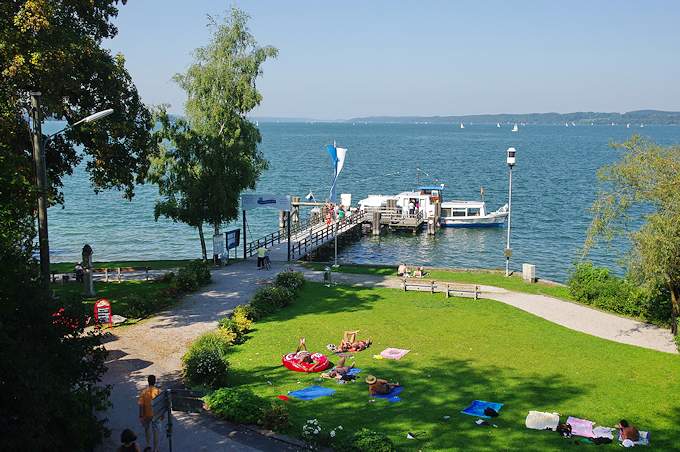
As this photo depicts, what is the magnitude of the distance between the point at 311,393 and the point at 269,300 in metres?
10.1

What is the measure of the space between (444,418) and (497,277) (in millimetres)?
19614

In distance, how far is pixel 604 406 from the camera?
17031 millimetres

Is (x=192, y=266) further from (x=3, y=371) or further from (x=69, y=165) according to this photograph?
(x=3, y=371)

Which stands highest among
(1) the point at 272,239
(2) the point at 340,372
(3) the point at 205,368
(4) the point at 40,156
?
(4) the point at 40,156

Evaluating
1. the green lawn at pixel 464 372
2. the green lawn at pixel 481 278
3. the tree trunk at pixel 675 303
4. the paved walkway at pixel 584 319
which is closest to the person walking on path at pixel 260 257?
the green lawn at pixel 481 278

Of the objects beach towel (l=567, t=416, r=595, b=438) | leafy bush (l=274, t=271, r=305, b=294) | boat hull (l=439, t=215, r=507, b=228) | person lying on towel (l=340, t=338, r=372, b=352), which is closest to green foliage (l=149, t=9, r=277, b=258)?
leafy bush (l=274, t=271, r=305, b=294)

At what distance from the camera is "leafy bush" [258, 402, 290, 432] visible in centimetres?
1502

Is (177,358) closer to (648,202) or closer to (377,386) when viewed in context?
(377,386)

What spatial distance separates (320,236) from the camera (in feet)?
157

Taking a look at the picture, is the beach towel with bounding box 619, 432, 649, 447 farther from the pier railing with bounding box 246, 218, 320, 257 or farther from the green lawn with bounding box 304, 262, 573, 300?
the pier railing with bounding box 246, 218, 320, 257

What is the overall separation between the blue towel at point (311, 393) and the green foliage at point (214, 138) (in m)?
19.8

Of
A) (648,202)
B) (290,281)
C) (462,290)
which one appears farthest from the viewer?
(290,281)

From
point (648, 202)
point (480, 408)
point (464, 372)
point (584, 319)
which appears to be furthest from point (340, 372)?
point (648, 202)

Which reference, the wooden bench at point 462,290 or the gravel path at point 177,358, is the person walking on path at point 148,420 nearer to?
the gravel path at point 177,358
